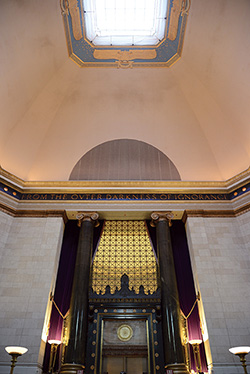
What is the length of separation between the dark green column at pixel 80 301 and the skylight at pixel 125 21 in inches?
266

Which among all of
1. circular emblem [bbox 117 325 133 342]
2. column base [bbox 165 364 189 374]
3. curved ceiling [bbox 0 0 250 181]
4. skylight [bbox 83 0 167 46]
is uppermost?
skylight [bbox 83 0 167 46]

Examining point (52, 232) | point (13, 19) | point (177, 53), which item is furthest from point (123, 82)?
point (52, 232)

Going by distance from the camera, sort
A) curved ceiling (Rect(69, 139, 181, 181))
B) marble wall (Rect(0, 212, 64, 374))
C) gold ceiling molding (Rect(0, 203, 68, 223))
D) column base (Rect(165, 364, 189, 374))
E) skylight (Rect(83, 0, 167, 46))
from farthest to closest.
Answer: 1. curved ceiling (Rect(69, 139, 181, 181))
2. gold ceiling molding (Rect(0, 203, 68, 223))
3. skylight (Rect(83, 0, 167, 46))
4. marble wall (Rect(0, 212, 64, 374))
5. column base (Rect(165, 364, 189, 374))

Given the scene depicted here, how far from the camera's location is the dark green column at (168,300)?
305 inches

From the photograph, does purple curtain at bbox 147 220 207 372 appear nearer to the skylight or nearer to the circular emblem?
the circular emblem

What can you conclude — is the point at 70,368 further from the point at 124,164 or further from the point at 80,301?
the point at 124,164

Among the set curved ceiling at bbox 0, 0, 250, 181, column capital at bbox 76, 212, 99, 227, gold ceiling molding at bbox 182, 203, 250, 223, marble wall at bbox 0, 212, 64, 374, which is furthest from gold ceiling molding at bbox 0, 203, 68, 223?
gold ceiling molding at bbox 182, 203, 250, 223

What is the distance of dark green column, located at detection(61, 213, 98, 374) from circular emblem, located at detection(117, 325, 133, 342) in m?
1.09

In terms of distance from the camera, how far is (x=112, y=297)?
9.05 metres

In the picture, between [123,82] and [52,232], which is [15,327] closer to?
[52,232]

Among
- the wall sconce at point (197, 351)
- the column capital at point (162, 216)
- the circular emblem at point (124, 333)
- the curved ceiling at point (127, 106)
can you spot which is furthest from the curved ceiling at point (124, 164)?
the wall sconce at point (197, 351)

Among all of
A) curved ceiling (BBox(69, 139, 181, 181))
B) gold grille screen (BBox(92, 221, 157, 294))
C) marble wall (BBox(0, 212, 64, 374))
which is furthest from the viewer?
curved ceiling (BBox(69, 139, 181, 181))

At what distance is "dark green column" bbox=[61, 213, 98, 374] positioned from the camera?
7.75 m

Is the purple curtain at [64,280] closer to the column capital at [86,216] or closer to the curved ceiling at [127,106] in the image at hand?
the column capital at [86,216]
